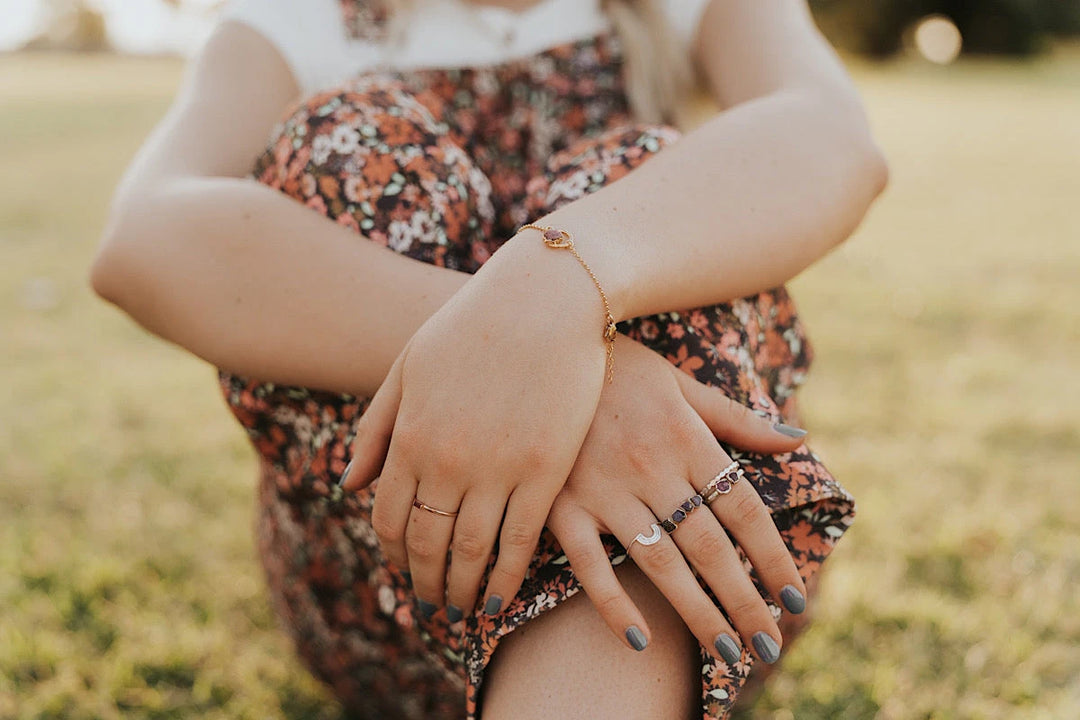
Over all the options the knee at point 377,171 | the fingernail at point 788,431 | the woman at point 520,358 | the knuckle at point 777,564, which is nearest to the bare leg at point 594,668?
the woman at point 520,358

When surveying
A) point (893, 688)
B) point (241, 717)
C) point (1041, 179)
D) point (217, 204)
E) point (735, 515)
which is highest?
point (217, 204)

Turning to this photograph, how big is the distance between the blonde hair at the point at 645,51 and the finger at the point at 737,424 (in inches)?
30.6

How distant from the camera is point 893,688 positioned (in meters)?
1.66

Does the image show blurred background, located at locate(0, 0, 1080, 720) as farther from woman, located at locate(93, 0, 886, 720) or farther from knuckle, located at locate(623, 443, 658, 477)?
knuckle, located at locate(623, 443, 658, 477)

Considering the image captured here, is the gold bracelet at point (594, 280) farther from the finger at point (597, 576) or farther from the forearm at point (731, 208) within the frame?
the finger at point (597, 576)

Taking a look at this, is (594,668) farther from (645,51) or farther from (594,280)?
(645,51)

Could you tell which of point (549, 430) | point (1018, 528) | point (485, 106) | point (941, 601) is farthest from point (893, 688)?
point (485, 106)

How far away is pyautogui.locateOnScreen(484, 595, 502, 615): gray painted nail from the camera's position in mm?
955

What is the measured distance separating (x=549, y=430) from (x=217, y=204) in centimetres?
53

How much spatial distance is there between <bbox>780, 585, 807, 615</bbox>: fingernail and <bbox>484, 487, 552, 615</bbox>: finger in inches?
10.2

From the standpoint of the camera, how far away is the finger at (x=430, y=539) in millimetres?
956

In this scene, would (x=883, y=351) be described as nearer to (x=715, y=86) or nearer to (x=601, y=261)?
(x=715, y=86)

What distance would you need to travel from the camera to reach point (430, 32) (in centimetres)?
163

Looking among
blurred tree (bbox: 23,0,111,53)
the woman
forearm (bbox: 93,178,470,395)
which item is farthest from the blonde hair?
blurred tree (bbox: 23,0,111,53)
